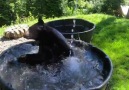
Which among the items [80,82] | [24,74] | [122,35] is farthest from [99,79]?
[122,35]

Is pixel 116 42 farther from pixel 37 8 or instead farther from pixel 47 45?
pixel 37 8

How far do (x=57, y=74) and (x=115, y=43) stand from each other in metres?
2.67

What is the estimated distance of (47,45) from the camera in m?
3.03

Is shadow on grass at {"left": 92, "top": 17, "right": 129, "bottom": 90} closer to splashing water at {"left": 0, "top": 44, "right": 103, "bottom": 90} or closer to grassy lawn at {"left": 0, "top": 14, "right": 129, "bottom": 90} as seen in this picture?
→ grassy lawn at {"left": 0, "top": 14, "right": 129, "bottom": 90}

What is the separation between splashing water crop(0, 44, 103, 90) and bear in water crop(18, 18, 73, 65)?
0.27 ft

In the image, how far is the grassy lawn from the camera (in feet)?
13.7

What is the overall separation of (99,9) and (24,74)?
11750 millimetres

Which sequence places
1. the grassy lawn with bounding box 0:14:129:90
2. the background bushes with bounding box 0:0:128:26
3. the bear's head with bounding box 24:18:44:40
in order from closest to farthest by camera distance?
the bear's head with bounding box 24:18:44:40 < the grassy lawn with bounding box 0:14:129:90 < the background bushes with bounding box 0:0:128:26

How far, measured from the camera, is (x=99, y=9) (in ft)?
47.2

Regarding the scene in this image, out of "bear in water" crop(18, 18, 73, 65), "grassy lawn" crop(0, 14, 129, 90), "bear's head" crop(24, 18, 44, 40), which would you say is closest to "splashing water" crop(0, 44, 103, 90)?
"bear in water" crop(18, 18, 73, 65)

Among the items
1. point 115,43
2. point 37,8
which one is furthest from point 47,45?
point 37,8

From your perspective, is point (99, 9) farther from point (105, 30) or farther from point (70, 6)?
point (105, 30)

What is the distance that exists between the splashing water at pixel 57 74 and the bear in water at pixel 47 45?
0.08 m

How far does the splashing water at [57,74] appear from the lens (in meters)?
2.84
